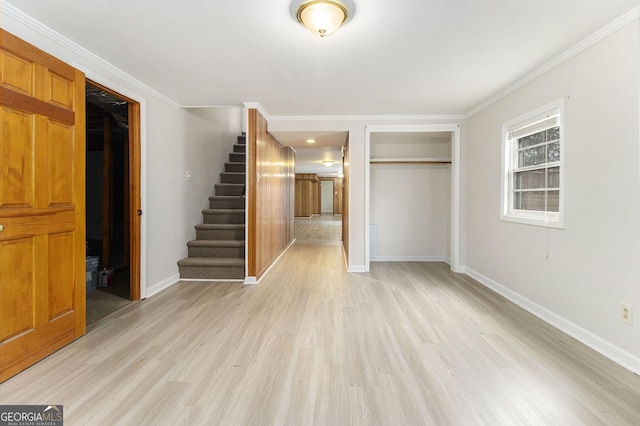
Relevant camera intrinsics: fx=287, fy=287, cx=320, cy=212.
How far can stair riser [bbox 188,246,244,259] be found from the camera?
4098mm

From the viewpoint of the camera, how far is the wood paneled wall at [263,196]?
3768mm

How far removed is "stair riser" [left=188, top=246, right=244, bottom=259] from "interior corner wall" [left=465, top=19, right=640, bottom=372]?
3430mm

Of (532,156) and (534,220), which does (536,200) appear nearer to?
(534,220)

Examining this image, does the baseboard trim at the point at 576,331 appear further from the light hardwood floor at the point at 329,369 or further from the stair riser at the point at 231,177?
the stair riser at the point at 231,177

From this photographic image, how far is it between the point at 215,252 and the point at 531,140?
13.4 ft

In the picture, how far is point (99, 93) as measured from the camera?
10.1 feet

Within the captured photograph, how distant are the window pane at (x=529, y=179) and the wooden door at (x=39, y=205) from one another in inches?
161

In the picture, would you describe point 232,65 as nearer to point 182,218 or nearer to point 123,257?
point 182,218

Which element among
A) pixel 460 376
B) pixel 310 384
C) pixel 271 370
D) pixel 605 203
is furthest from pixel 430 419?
pixel 605 203

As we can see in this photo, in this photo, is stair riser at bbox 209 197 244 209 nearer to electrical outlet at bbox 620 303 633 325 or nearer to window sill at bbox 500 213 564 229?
window sill at bbox 500 213 564 229

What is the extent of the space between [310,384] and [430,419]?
0.67 metres

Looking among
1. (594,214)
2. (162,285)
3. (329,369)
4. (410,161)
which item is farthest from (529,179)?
(162,285)

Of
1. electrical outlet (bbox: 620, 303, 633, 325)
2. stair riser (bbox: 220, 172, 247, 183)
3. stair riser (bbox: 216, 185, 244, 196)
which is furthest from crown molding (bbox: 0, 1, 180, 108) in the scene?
electrical outlet (bbox: 620, 303, 633, 325)

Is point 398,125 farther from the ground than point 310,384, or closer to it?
farther from the ground
